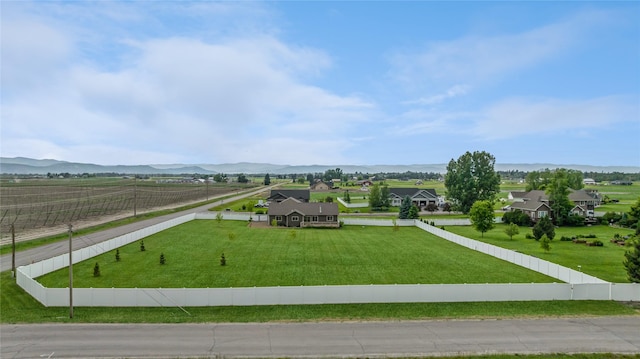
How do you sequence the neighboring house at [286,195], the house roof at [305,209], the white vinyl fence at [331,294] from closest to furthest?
the white vinyl fence at [331,294] → the house roof at [305,209] → the neighboring house at [286,195]

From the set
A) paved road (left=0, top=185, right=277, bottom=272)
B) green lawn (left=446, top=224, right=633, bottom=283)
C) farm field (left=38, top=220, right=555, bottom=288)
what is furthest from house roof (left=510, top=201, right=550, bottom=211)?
paved road (left=0, top=185, right=277, bottom=272)

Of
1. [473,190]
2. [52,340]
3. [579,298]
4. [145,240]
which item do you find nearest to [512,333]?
[579,298]

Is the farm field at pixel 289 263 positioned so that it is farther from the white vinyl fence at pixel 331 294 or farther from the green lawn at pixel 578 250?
the green lawn at pixel 578 250

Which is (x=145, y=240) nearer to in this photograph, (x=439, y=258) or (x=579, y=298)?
(x=439, y=258)

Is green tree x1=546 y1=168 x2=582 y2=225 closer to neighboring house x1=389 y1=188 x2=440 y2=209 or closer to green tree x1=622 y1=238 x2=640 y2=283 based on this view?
neighboring house x1=389 y1=188 x2=440 y2=209

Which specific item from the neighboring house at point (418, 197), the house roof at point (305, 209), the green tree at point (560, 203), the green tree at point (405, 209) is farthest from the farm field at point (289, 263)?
the neighboring house at point (418, 197)

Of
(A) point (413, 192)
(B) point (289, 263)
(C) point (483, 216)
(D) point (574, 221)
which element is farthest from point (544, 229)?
(A) point (413, 192)

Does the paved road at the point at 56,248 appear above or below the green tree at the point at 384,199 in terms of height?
below
